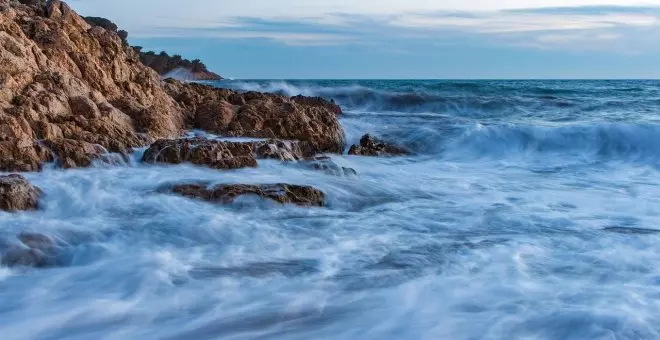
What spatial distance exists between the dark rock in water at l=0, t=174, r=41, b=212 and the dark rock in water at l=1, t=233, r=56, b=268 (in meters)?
0.57

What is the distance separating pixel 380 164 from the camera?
29.8ft

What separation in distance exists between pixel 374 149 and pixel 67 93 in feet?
12.9

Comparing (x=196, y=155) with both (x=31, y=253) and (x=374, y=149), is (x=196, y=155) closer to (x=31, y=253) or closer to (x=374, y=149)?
(x=31, y=253)

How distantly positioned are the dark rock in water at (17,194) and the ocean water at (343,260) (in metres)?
0.10

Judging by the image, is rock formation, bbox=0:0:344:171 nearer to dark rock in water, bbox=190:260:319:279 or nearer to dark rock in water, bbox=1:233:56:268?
dark rock in water, bbox=1:233:56:268

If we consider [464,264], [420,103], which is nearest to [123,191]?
[464,264]

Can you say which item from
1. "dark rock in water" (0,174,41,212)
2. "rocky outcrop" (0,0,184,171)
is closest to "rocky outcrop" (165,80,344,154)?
"rocky outcrop" (0,0,184,171)

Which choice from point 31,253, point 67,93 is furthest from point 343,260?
point 67,93

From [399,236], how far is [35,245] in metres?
2.55

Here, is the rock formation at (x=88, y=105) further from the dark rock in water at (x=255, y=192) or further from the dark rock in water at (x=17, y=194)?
the dark rock in water at (x=255, y=192)

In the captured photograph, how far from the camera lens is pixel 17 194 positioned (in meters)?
5.43

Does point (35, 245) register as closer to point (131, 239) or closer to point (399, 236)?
point (131, 239)

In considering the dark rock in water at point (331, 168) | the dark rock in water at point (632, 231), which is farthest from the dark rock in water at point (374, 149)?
the dark rock in water at point (632, 231)

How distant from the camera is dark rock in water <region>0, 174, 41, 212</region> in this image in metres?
5.34
